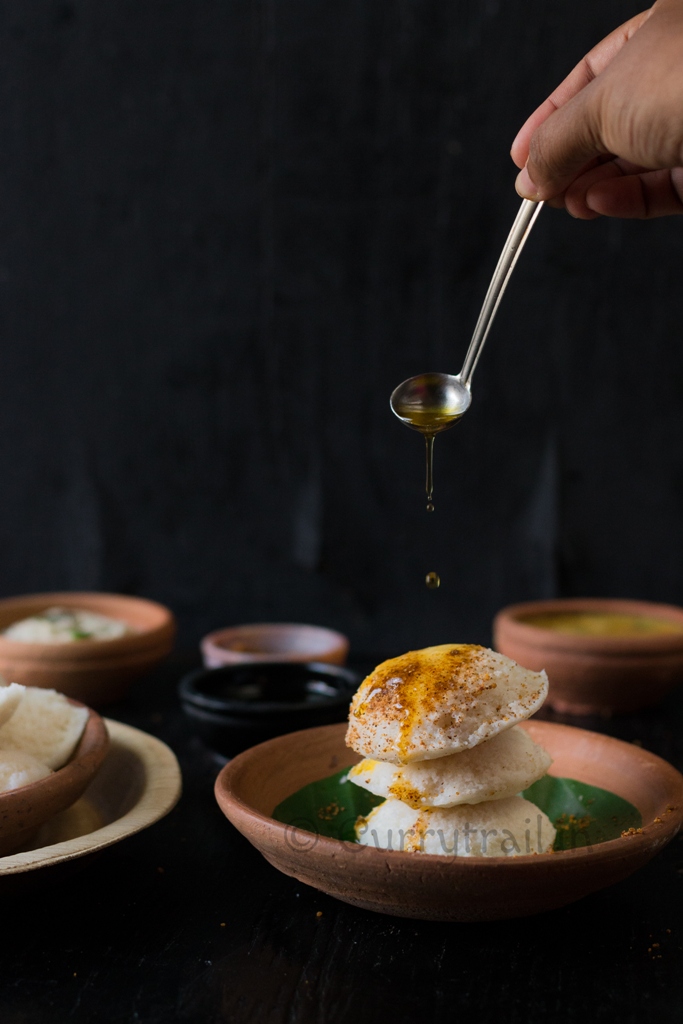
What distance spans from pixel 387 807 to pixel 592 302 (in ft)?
7.50

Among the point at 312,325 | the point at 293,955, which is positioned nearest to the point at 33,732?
the point at 293,955

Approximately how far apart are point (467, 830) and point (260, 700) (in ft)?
2.38

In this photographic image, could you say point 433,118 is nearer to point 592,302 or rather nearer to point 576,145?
point 592,302

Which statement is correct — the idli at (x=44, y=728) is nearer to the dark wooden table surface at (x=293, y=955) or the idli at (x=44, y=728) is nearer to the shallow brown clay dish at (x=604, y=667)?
the dark wooden table surface at (x=293, y=955)

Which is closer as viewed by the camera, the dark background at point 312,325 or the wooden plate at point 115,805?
the wooden plate at point 115,805

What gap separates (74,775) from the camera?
110 cm

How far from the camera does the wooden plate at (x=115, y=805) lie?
3.26 feet

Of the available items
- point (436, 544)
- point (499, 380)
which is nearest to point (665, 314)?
point (499, 380)

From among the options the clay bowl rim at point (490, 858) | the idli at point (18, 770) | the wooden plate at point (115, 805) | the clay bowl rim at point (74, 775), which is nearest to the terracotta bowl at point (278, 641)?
the wooden plate at point (115, 805)

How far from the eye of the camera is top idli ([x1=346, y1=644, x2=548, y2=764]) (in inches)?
41.5

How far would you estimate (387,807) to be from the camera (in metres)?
1.15

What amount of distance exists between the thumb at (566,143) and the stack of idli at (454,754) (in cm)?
63

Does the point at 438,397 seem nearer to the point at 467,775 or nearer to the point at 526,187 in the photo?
the point at 526,187

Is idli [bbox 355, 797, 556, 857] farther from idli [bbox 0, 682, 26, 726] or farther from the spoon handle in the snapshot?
the spoon handle
